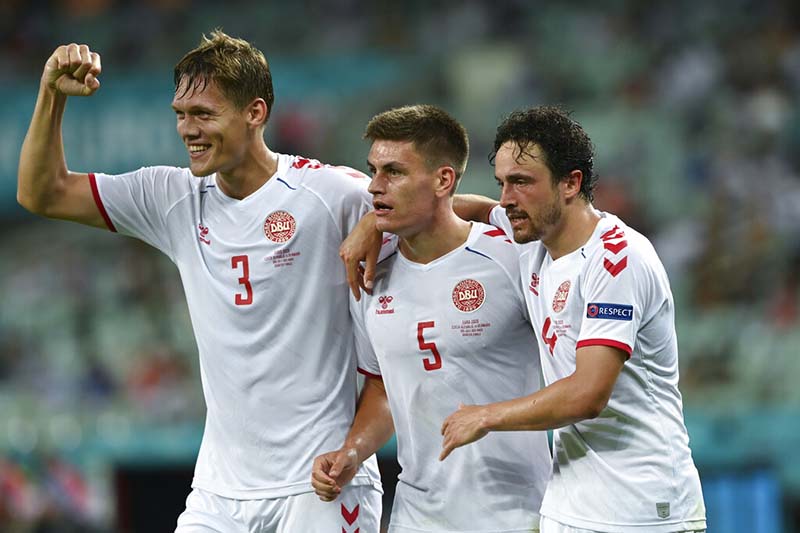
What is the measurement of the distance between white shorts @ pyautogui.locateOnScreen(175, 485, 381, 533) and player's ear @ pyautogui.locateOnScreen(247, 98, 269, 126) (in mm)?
1451

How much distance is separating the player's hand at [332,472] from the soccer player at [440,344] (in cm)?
2

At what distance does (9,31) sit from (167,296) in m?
6.80

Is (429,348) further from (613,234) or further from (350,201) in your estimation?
(613,234)

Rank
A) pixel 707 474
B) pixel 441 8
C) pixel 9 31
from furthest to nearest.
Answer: pixel 9 31
pixel 441 8
pixel 707 474

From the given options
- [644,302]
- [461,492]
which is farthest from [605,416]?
[461,492]

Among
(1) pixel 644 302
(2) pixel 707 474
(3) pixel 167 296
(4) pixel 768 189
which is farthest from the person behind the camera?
(3) pixel 167 296

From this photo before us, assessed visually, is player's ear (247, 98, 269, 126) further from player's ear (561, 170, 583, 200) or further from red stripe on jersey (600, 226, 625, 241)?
red stripe on jersey (600, 226, 625, 241)

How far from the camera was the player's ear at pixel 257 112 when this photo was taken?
180 inches

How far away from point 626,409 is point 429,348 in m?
0.82

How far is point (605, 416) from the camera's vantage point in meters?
4.04

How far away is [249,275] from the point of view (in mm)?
4496

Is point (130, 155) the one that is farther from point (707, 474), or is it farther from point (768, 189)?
point (707, 474)

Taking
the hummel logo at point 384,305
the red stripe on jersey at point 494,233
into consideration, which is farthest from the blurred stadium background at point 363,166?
the hummel logo at point 384,305

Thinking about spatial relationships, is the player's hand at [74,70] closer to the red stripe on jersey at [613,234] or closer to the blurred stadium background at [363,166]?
the red stripe on jersey at [613,234]
